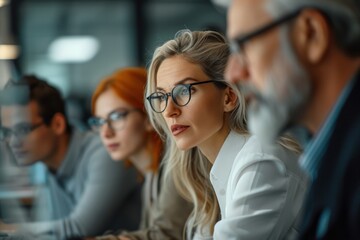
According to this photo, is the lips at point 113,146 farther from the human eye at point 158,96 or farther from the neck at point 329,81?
the neck at point 329,81

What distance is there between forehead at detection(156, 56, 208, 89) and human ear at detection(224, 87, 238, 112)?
0.23ft

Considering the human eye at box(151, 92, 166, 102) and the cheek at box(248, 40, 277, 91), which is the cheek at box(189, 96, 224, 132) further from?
the cheek at box(248, 40, 277, 91)

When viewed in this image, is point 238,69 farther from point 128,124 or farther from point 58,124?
point 58,124

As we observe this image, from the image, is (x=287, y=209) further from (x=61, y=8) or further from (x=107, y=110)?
(x=61, y=8)

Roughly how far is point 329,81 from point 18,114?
1.99 meters

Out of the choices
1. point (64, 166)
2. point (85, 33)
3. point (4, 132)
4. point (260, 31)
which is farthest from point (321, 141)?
point (85, 33)

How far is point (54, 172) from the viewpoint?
3.22 metres

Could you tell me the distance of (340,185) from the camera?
1059 mm

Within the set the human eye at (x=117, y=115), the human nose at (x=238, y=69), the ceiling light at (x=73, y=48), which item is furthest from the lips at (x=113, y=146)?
the ceiling light at (x=73, y=48)

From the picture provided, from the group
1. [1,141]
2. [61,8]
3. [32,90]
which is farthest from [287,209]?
[61,8]

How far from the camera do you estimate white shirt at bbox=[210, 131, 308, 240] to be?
5.51 ft

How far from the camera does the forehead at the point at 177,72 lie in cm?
187

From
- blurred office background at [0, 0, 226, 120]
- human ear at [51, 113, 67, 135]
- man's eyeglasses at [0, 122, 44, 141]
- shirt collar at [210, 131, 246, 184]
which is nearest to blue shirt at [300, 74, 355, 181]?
shirt collar at [210, 131, 246, 184]

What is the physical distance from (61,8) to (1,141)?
7.53 feet
